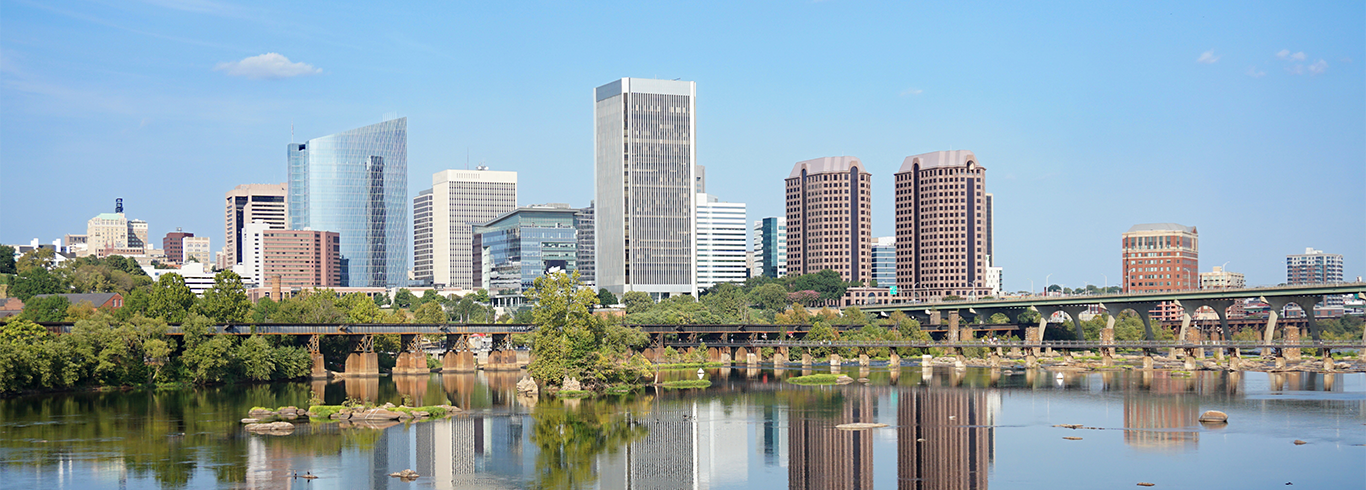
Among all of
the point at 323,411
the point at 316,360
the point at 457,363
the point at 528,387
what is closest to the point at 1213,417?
the point at 528,387

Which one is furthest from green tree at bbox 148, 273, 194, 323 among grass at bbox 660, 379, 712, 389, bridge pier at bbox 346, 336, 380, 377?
grass at bbox 660, 379, 712, 389

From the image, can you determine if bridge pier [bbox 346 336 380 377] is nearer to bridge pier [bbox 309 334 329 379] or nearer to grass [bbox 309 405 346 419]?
bridge pier [bbox 309 334 329 379]

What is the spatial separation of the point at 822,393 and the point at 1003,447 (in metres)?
44.3

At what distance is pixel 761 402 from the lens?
118m

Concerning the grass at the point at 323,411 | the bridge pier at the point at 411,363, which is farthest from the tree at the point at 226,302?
the grass at the point at 323,411

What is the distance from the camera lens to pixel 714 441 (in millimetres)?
88500

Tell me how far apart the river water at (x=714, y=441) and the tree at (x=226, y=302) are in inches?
643

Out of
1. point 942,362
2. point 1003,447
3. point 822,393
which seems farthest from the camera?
point 942,362

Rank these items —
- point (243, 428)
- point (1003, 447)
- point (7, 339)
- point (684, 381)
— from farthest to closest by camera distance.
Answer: point (684, 381) → point (7, 339) → point (243, 428) → point (1003, 447)

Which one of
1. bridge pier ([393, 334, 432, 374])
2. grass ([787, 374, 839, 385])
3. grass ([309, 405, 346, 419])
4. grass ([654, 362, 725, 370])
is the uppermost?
grass ([309, 405, 346, 419])

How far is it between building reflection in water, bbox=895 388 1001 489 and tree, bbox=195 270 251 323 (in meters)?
74.5

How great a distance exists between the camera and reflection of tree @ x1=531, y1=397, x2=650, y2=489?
72.3 m

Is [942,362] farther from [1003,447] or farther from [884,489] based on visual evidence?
[884,489]

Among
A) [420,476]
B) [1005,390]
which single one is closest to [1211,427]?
[1005,390]
